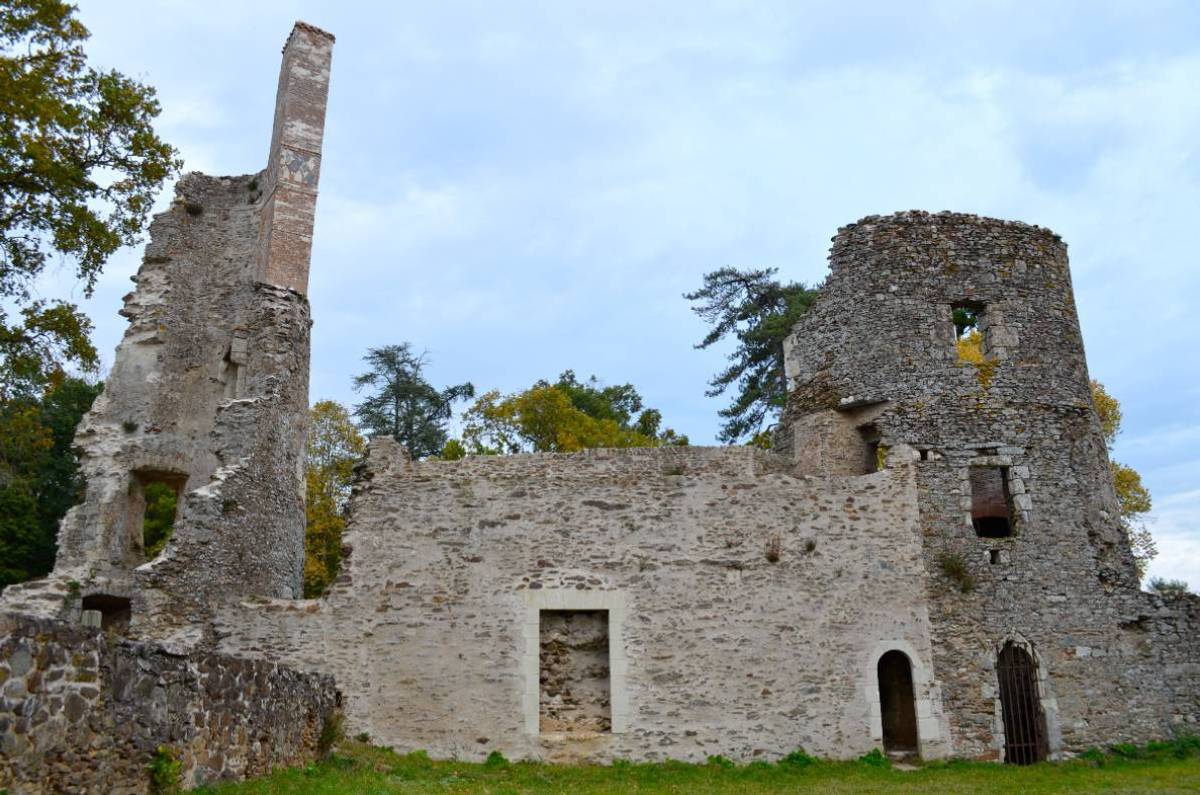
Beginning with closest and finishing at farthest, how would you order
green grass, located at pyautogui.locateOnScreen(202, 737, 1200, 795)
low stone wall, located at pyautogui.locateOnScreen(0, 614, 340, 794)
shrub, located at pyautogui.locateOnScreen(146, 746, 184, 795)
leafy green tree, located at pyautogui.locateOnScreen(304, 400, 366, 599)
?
1. low stone wall, located at pyautogui.locateOnScreen(0, 614, 340, 794)
2. shrub, located at pyautogui.locateOnScreen(146, 746, 184, 795)
3. green grass, located at pyautogui.locateOnScreen(202, 737, 1200, 795)
4. leafy green tree, located at pyautogui.locateOnScreen(304, 400, 366, 599)

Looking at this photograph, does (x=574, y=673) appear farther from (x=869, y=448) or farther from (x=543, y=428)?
(x=543, y=428)

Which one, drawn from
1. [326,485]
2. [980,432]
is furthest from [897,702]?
[326,485]

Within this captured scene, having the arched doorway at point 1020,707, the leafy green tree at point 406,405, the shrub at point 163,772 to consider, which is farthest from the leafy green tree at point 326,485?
the shrub at point 163,772

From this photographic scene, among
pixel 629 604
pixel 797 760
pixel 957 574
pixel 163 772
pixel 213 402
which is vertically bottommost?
pixel 797 760

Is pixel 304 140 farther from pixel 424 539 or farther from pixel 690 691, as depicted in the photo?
pixel 690 691

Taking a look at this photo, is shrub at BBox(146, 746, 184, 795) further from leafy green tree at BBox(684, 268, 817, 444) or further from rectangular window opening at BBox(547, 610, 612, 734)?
leafy green tree at BBox(684, 268, 817, 444)

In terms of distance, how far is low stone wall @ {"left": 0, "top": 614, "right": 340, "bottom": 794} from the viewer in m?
5.55

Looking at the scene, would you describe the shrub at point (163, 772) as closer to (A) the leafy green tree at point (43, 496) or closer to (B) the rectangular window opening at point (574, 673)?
(B) the rectangular window opening at point (574, 673)

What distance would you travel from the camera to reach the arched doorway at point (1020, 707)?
45.2 feet

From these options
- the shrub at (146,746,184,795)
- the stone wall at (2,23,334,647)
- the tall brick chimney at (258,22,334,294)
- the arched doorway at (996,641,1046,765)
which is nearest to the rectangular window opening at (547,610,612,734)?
the stone wall at (2,23,334,647)

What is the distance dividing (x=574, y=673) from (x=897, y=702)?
492cm

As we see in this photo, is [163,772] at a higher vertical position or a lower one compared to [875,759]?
higher

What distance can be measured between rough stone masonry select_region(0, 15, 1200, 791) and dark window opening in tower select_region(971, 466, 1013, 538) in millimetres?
53

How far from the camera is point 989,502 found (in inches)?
634
